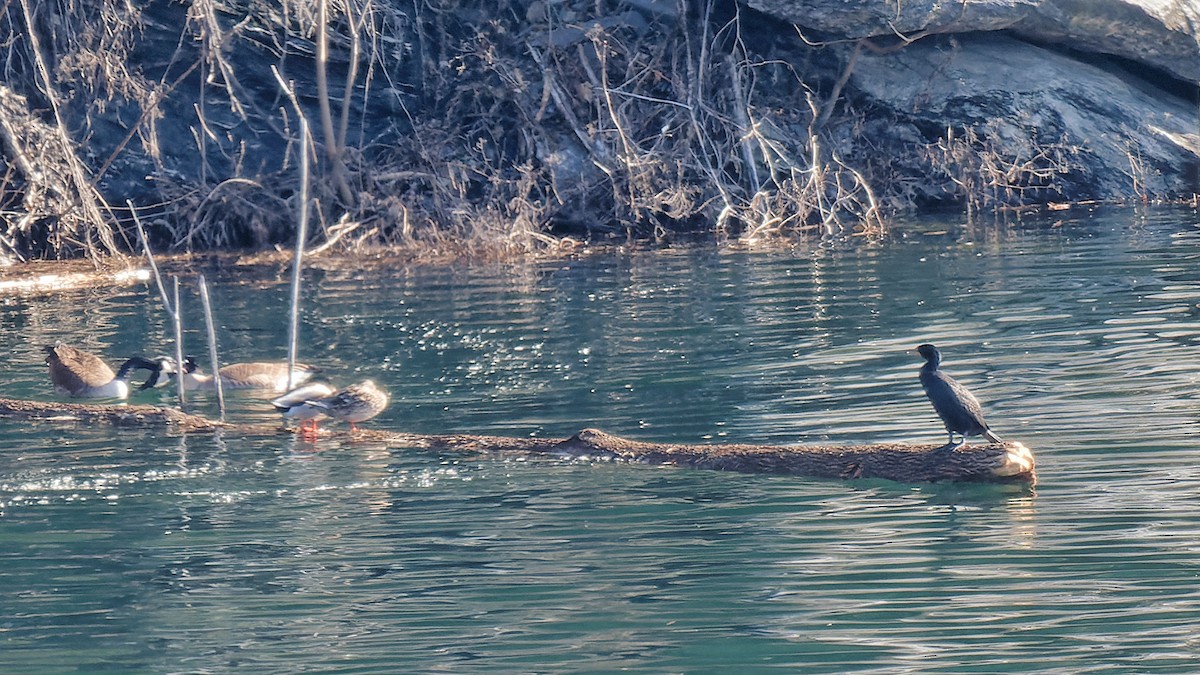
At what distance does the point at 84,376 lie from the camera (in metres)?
12.8

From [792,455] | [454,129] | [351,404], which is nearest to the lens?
[792,455]

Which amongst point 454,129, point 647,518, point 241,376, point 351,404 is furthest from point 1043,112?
point 647,518

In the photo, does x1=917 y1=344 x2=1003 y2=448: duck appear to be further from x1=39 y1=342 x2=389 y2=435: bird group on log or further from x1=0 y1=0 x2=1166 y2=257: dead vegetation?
x1=0 y1=0 x2=1166 y2=257: dead vegetation

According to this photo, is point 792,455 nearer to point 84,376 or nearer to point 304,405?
point 304,405

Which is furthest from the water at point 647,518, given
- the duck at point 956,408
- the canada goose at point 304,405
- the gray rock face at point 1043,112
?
the gray rock face at point 1043,112

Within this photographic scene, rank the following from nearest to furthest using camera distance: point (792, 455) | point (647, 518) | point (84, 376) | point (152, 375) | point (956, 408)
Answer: point (647, 518) < point (956, 408) < point (792, 455) < point (84, 376) < point (152, 375)

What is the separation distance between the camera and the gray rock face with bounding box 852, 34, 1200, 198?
2538 cm

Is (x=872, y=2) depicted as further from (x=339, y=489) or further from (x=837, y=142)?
(x=339, y=489)

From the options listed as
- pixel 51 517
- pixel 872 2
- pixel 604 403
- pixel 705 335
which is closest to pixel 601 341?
pixel 705 335

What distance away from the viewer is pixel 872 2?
24.6m

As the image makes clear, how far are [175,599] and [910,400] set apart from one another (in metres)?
5.63

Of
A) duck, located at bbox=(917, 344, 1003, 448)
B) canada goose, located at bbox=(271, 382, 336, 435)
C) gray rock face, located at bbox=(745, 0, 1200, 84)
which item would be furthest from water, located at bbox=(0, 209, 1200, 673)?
gray rock face, located at bbox=(745, 0, 1200, 84)

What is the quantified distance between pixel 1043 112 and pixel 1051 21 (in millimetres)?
1549

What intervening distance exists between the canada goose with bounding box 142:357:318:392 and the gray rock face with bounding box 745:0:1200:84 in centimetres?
1410
